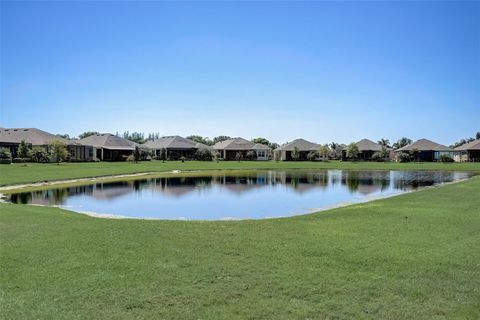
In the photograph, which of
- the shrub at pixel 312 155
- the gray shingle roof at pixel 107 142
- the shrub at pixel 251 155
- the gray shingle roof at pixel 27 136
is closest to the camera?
the gray shingle roof at pixel 27 136

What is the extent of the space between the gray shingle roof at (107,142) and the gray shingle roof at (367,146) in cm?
4762

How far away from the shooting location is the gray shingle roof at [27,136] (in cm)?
6144

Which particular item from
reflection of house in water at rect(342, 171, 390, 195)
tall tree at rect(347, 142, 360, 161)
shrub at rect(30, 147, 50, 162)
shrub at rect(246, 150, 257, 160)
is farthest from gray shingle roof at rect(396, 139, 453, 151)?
shrub at rect(30, 147, 50, 162)

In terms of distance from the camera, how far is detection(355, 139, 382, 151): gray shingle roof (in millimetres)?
87688

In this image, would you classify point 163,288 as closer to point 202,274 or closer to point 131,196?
point 202,274

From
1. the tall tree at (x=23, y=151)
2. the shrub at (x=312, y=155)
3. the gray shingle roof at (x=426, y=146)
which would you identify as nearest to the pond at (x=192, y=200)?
the tall tree at (x=23, y=151)

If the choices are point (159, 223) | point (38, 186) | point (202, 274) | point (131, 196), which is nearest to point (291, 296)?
point (202, 274)

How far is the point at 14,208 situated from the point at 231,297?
1296 centimetres

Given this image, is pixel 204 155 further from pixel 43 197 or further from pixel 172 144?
pixel 43 197

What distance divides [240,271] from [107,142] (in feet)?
240

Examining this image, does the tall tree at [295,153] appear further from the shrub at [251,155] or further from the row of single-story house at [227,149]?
the shrub at [251,155]

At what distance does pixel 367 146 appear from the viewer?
88.8 m

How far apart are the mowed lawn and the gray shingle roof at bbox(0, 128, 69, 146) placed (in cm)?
5607

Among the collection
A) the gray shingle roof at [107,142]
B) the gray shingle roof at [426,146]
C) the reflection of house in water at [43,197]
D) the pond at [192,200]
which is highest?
the gray shingle roof at [107,142]
